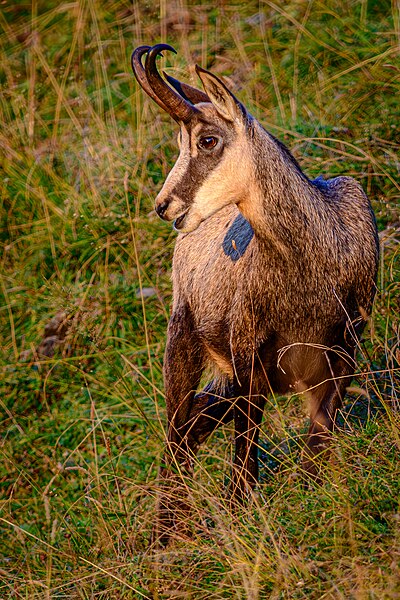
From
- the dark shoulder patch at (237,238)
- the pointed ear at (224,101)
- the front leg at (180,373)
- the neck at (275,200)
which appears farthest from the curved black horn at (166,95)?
the front leg at (180,373)

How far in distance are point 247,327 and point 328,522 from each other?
114 cm

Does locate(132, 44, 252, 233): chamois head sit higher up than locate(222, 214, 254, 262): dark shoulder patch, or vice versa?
locate(132, 44, 252, 233): chamois head

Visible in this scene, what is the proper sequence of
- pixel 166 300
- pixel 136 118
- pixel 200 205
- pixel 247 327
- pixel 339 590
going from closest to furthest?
1. pixel 339 590
2. pixel 200 205
3. pixel 247 327
4. pixel 166 300
5. pixel 136 118

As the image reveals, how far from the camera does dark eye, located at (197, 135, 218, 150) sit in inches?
161

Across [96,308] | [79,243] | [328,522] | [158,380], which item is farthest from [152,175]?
[328,522]

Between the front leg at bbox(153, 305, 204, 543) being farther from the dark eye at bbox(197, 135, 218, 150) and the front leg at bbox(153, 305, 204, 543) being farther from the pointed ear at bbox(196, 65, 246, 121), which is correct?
the pointed ear at bbox(196, 65, 246, 121)

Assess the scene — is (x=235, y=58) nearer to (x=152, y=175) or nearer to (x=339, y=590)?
(x=152, y=175)

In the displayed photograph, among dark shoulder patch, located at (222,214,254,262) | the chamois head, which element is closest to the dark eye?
the chamois head

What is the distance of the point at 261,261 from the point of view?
14.1 ft

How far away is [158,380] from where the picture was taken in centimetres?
576

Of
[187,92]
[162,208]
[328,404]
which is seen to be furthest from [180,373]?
[187,92]

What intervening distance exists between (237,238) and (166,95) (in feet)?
2.81

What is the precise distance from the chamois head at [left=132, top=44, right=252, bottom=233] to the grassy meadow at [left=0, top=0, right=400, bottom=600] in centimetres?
76

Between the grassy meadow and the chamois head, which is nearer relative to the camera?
the grassy meadow
